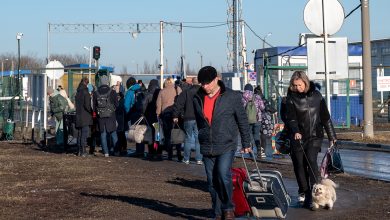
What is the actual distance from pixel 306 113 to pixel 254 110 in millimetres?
7502

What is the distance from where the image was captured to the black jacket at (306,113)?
11.6m

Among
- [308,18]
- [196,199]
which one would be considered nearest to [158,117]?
[308,18]

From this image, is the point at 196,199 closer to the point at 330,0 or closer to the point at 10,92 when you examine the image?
the point at 330,0

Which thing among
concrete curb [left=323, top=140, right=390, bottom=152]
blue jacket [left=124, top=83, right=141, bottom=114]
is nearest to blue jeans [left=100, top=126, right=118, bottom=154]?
blue jacket [left=124, top=83, right=141, bottom=114]

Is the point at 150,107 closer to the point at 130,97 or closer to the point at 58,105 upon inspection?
the point at 130,97

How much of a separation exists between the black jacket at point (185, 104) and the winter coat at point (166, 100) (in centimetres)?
93

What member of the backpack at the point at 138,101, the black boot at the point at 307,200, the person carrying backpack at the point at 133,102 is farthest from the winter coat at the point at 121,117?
the black boot at the point at 307,200

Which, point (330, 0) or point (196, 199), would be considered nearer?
point (196, 199)

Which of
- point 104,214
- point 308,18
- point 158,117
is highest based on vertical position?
point 308,18

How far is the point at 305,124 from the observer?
1162 centimetres

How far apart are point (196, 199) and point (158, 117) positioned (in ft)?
22.1

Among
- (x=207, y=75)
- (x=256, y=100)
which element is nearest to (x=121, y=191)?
(x=207, y=75)

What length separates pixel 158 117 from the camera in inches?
752

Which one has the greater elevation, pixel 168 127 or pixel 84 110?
pixel 84 110
